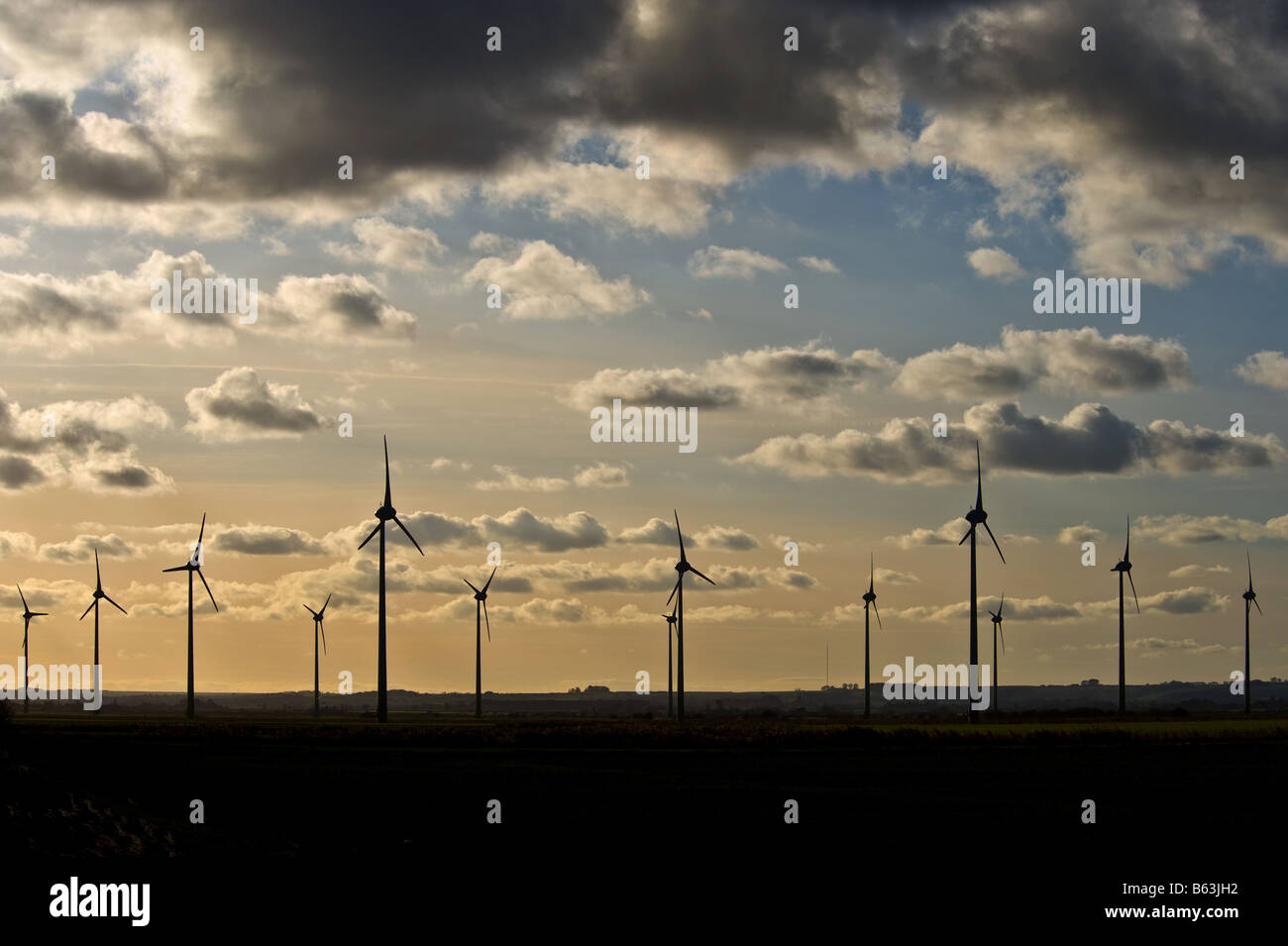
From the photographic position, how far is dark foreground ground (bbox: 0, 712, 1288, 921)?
33.6 m

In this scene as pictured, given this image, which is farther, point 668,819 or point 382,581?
point 382,581

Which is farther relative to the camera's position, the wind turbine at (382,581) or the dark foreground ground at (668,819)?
the wind turbine at (382,581)

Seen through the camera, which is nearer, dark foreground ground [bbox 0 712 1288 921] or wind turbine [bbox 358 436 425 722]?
dark foreground ground [bbox 0 712 1288 921]

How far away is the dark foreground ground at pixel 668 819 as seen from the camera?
33.6 meters

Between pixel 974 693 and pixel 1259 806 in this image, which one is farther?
pixel 974 693

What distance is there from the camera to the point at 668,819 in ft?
150
